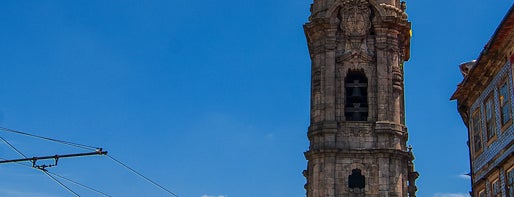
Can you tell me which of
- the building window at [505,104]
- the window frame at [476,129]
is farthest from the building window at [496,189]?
the building window at [505,104]

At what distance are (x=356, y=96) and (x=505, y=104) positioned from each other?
78.8 ft

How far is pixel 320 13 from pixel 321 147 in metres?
8.94

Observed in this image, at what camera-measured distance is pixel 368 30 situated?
49.0 meters

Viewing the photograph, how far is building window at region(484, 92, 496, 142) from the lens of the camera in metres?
25.9

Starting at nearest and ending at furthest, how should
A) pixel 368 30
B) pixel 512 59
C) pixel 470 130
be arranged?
pixel 512 59 → pixel 470 130 → pixel 368 30

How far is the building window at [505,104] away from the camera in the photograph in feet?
78.4

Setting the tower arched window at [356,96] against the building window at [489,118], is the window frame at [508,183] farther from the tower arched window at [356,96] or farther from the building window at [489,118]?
the tower arched window at [356,96]

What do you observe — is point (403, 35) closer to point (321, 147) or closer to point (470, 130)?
point (321, 147)

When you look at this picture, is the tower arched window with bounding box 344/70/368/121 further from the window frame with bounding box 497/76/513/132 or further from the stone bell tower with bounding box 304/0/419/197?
the window frame with bounding box 497/76/513/132

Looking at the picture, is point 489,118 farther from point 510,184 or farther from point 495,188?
point 510,184

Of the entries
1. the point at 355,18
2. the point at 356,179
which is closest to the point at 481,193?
the point at 356,179

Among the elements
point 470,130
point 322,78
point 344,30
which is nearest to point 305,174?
point 322,78

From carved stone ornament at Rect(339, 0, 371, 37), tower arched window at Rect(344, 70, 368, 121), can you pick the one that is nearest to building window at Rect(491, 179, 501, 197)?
tower arched window at Rect(344, 70, 368, 121)

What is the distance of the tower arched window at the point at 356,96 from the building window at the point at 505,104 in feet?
74.9
